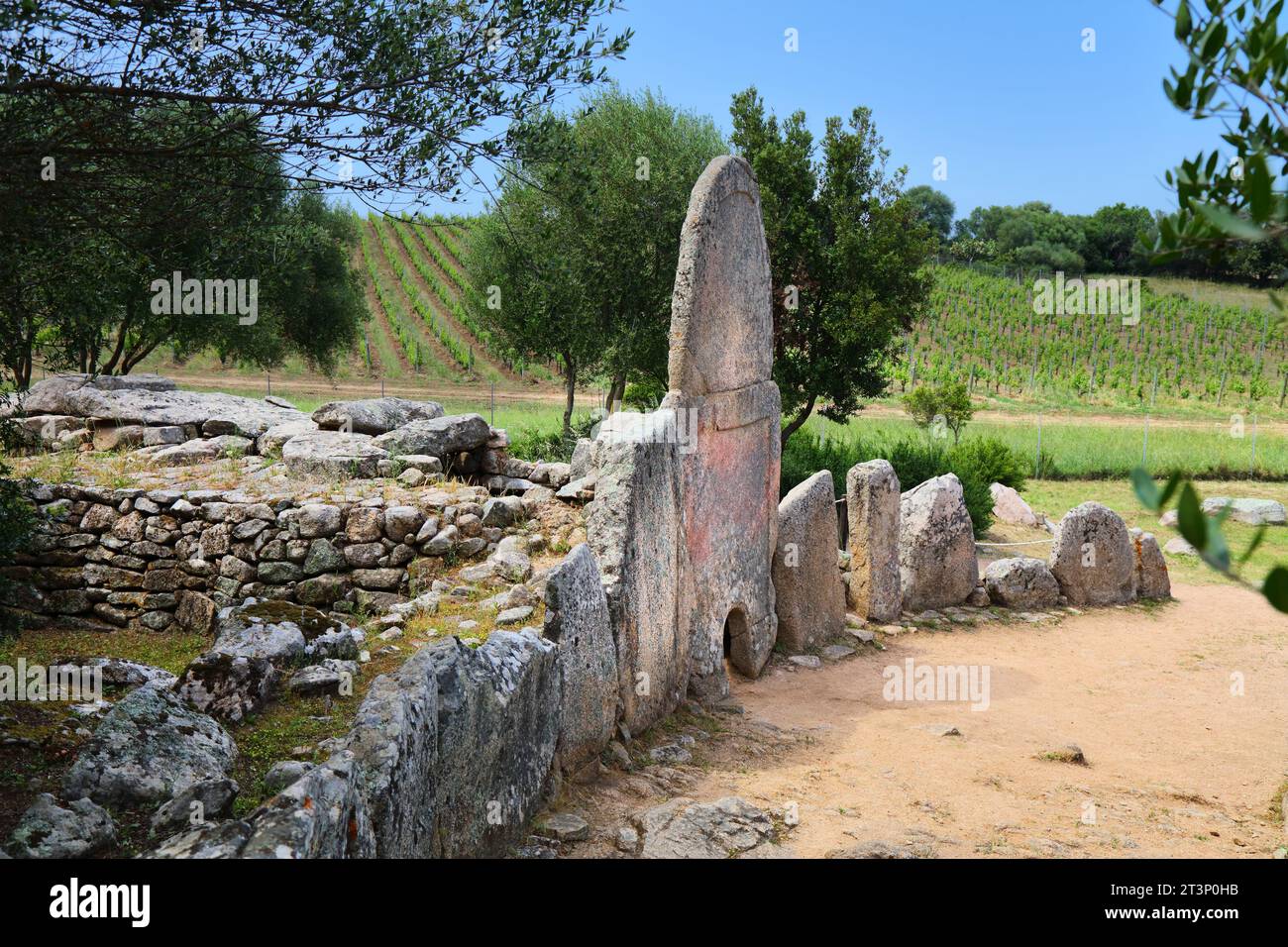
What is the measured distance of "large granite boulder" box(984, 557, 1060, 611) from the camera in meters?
12.9

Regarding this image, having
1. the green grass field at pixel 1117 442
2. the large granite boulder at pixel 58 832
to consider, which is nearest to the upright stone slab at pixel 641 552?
the large granite boulder at pixel 58 832

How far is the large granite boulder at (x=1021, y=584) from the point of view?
12.9 metres

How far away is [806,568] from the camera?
35.1 ft

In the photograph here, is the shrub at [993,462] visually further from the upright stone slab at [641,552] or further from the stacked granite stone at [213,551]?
the upright stone slab at [641,552]

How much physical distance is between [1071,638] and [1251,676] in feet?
5.89

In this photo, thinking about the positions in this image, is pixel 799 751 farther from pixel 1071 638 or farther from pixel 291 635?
pixel 1071 638

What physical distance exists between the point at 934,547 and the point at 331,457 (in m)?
6.98

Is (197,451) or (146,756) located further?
(197,451)

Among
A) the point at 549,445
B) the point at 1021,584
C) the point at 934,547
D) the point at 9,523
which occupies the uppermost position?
the point at 549,445

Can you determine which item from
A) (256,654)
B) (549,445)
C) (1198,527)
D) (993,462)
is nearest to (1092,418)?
(993,462)

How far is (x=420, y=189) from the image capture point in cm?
620

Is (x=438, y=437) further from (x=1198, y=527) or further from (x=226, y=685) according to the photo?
(x=1198, y=527)

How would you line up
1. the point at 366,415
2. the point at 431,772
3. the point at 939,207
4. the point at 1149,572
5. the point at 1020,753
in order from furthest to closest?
the point at 939,207
the point at 366,415
the point at 1149,572
the point at 1020,753
the point at 431,772
